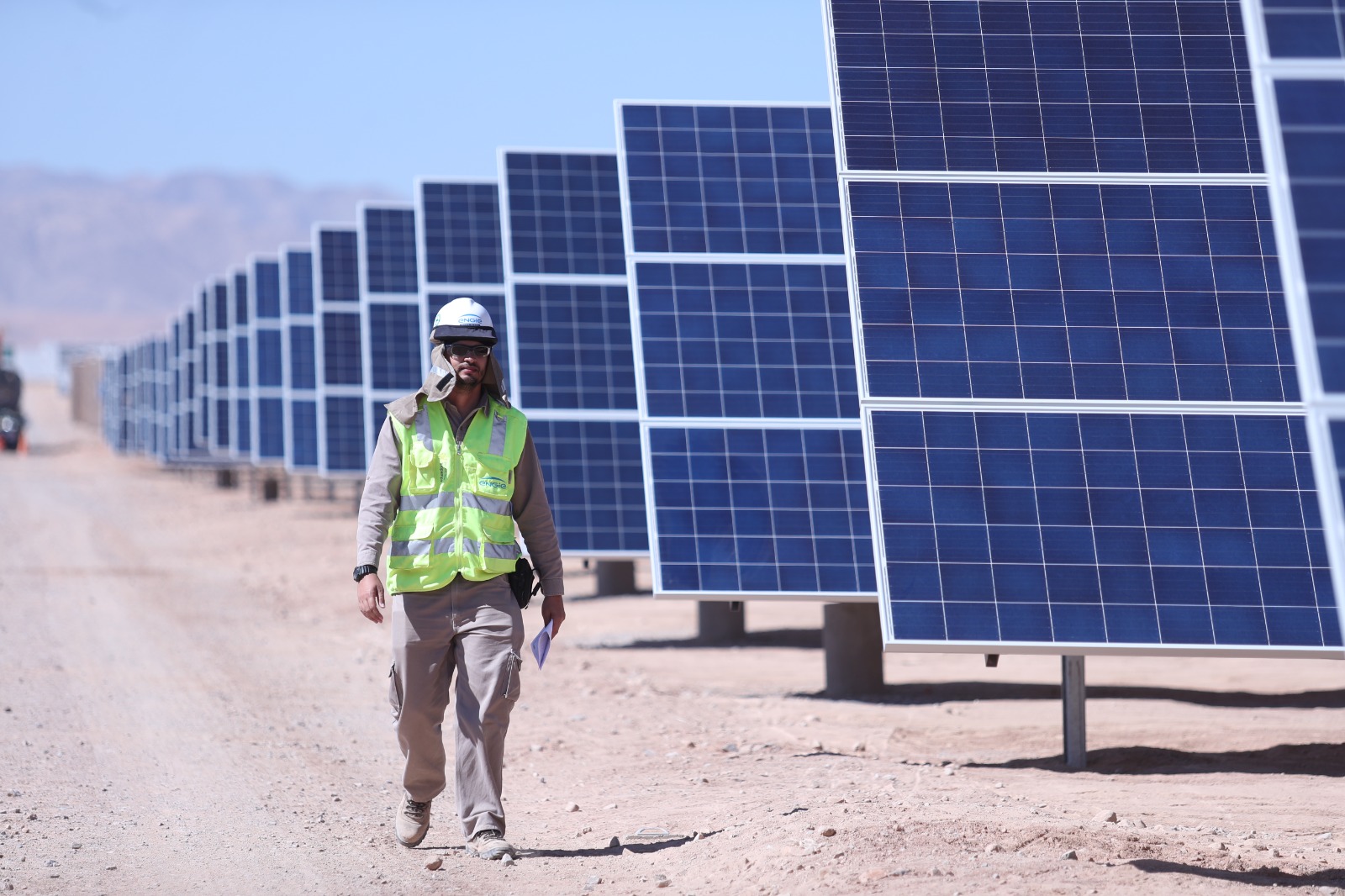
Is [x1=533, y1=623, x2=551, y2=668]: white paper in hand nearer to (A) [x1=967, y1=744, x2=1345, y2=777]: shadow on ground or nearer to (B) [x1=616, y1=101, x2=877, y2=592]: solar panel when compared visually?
(A) [x1=967, y1=744, x2=1345, y2=777]: shadow on ground

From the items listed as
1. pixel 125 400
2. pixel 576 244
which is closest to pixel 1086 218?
pixel 576 244

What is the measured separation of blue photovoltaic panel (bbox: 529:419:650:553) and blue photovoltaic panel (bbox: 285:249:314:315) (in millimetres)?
19242

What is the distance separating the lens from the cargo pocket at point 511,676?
7188 millimetres

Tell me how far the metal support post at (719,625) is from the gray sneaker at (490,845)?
8.92 meters

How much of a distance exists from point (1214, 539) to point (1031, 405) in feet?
3.72

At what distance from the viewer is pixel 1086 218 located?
372 inches

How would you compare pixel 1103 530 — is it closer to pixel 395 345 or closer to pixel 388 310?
pixel 395 345

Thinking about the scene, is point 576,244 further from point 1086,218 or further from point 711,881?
point 711,881

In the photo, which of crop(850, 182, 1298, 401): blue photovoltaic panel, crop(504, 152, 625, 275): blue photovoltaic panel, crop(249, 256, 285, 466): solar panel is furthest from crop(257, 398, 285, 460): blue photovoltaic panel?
crop(850, 182, 1298, 401): blue photovoltaic panel

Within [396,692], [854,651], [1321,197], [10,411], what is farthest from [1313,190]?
[10,411]

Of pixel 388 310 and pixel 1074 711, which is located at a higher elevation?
pixel 388 310

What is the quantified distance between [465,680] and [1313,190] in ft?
12.8

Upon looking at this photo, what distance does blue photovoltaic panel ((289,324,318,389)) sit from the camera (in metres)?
32.5

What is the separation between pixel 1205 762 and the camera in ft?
32.3
